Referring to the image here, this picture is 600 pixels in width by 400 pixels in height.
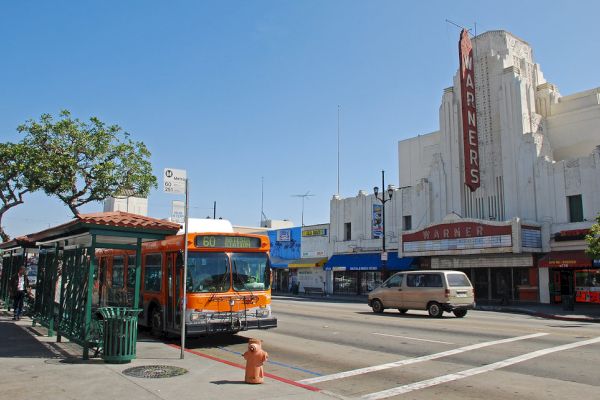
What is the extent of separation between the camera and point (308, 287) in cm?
4850

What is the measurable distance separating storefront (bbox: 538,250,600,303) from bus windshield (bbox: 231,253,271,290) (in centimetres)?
2182

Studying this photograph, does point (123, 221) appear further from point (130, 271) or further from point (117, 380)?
point (130, 271)

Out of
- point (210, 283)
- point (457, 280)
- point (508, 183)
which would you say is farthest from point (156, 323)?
point (508, 183)

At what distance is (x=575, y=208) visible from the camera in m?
31.5

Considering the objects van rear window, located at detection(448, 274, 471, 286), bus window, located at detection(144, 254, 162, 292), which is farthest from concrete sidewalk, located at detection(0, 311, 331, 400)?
van rear window, located at detection(448, 274, 471, 286)

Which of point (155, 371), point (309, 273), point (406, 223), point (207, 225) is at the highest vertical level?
point (406, 223)

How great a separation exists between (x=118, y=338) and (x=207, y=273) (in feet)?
11.0

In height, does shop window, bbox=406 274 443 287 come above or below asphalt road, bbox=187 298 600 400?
above

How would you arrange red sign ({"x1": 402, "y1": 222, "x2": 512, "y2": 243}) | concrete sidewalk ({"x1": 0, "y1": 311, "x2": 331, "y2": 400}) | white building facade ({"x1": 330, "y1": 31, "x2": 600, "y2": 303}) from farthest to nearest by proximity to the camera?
red sign ({"x1": 402, "y1": 222, "x2": 512, "y2": 243}) → white building facade ({"x1": 330, "y1": 31, "x2": 600, "y2": 303}) → concrete sidewalk ({"x1": 0, "y1": 311, "x2": 331, "y2": 400})

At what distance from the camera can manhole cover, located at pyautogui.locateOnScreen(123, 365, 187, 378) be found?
8.73 meters

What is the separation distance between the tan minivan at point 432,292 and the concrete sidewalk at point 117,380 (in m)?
11.9

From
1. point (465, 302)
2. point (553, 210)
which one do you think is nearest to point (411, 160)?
point (553, 210)

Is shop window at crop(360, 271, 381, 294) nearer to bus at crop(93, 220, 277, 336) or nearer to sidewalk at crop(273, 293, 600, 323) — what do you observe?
sidewalk at crop(273, 293, 600, 323)

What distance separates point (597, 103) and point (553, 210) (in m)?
8.03
